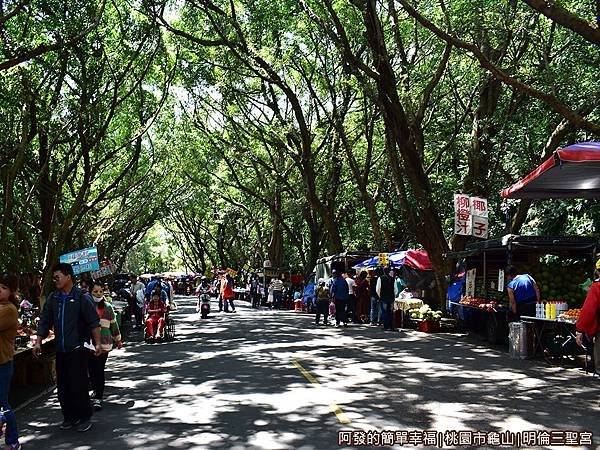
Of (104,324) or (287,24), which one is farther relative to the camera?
(287,24)

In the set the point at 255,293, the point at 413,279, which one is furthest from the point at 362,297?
the point at 255,293

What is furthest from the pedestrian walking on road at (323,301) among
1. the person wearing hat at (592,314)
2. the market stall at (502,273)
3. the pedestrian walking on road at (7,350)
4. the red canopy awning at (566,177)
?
the pedestrian walking on road at (7,350)

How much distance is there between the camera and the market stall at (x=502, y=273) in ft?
46.7

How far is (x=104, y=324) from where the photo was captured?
888 centimetres

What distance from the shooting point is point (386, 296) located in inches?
750

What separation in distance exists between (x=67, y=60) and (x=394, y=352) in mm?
11600

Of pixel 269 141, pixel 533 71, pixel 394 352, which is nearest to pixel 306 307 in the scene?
pixel 269 141

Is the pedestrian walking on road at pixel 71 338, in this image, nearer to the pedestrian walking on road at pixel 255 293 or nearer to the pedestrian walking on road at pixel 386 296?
the pedestrian walking on road at pixel 386 296

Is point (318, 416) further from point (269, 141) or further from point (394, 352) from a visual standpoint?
point (269, 141)

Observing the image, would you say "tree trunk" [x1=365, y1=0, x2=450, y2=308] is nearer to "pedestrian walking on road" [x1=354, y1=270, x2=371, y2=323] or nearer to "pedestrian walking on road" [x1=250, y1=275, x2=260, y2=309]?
"pedestrian walking on road" [x1=354, y1=270, x2=371, y2=323]

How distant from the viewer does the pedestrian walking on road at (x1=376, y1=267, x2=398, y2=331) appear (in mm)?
19078

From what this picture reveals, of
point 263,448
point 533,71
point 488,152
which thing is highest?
point 533,71

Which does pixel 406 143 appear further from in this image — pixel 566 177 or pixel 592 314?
pixel 592 314

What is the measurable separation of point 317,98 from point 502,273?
16881 mm
